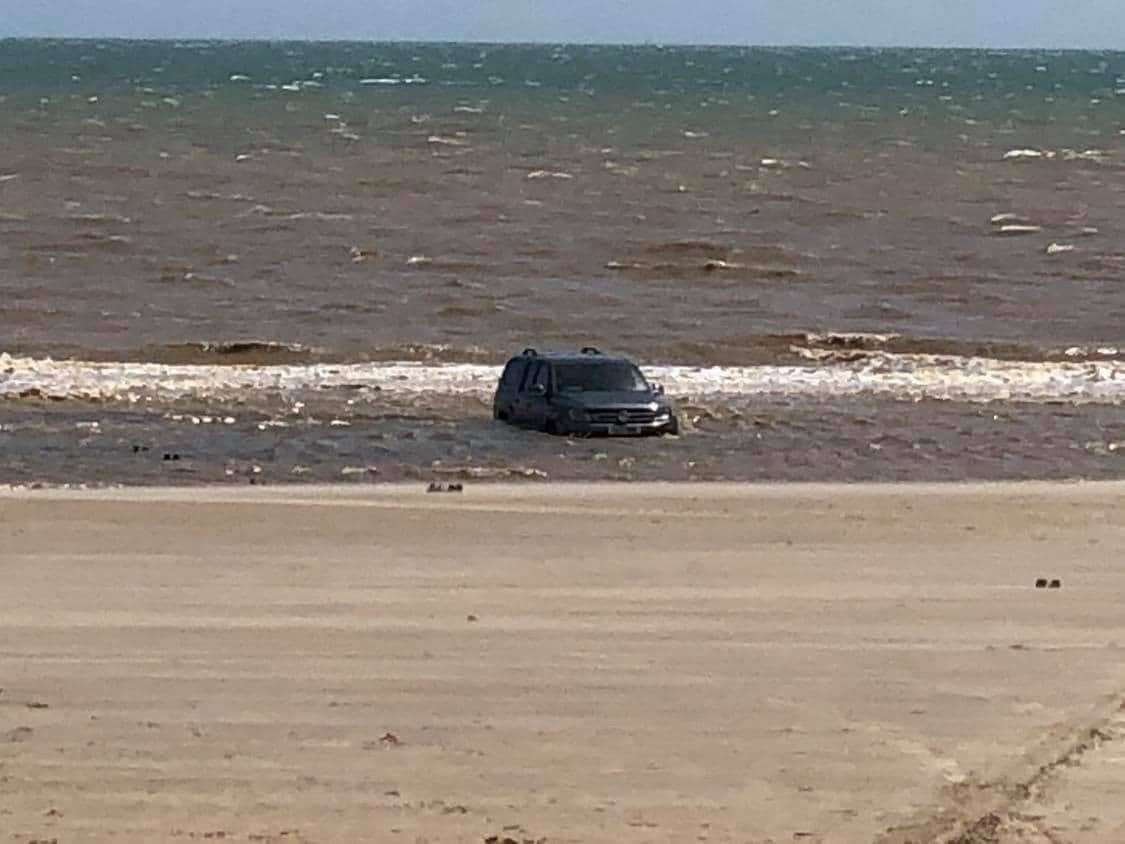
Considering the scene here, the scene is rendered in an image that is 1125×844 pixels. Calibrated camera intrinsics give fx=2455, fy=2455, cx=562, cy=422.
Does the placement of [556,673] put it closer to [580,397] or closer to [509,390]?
[580,397]

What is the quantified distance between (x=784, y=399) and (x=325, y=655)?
1622 centimetres

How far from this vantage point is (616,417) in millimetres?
25188

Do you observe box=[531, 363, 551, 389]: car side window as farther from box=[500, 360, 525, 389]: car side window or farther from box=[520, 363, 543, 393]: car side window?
box=[500, 360, 525, 389]: car side window

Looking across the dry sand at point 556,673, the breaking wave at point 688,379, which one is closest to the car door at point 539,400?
the breaking wave at point 688,379

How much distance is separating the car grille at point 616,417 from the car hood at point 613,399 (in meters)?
0.07

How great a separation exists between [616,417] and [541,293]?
16.7 meters

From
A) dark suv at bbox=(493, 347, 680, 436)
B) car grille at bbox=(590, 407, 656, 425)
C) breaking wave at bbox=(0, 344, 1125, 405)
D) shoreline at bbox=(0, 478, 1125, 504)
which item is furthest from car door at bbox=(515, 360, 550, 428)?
shoreline at bbox=(0, 478, 1125, 504)

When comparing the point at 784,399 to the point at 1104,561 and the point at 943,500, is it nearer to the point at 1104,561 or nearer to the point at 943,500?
the point at 943,500

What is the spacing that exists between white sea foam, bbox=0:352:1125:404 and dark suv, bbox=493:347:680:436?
7.91 feet

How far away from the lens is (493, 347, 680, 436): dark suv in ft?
82.5

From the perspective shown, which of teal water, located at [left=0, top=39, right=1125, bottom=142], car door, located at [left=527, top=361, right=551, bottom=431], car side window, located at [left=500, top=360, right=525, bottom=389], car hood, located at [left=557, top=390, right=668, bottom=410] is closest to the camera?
car hood, located at [left=557, top=390, right=668, bottom=410]

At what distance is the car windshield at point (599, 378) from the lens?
25.9 m

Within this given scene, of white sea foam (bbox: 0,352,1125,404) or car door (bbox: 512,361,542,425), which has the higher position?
car door (bbox: 512,361,542,425)

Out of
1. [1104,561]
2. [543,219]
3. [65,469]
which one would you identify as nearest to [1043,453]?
[1104,561]
